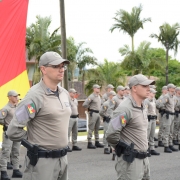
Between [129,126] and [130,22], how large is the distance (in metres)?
26.9

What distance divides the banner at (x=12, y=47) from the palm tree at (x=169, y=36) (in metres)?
22.5

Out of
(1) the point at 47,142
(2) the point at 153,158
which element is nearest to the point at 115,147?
(1) the point at 47,142

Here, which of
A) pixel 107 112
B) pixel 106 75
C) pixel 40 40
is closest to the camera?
pixel 107 112

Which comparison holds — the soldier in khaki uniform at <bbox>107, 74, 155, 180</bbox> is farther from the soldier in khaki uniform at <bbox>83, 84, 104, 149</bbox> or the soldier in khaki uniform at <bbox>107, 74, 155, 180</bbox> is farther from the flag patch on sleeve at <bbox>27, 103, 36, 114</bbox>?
the soldier in khaki uniform at <bbox>83, 84, 104, 149</bbox>

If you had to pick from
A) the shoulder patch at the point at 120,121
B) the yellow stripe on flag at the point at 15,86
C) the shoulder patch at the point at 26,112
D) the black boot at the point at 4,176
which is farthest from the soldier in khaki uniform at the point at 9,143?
the shoulder patch at the point at 26,112

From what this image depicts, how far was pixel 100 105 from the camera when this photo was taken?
14750mm

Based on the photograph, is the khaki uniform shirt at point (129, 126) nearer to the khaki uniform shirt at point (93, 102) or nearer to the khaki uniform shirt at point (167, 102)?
the khaki uniform shirt at point (167, 102)

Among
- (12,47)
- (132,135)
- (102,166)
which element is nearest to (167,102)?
(102,166)

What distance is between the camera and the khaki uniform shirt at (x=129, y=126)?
5559 millimetres

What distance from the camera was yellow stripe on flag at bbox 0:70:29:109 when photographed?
9.84m

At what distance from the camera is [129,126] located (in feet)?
18.4

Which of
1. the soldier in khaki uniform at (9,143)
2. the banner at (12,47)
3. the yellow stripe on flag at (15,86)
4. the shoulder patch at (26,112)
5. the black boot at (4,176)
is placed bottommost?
the black boot at (4,176)

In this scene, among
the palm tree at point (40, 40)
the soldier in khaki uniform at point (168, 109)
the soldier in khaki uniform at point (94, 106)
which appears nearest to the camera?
the soldier in khaki uniform at point (168, 109)

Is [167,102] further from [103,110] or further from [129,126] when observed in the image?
[129,126]
